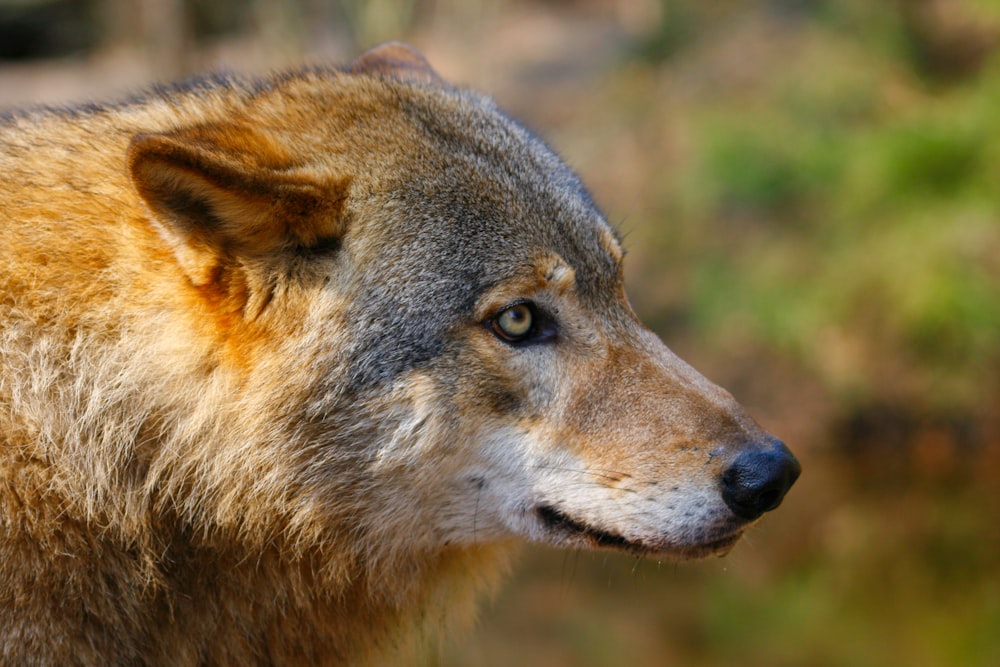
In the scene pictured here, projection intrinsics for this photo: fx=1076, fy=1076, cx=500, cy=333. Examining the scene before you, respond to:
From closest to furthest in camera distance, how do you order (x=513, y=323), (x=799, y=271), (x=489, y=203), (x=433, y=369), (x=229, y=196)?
(x=229, y=196), (x=433, y=369), (x=513, y=323), (x=489, y=203), (x=799, y=271)

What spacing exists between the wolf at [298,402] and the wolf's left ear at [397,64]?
772 millimetres

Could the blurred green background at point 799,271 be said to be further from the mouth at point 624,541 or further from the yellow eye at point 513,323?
the yellow eye at point 513,323

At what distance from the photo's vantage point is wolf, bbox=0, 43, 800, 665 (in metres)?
3.20

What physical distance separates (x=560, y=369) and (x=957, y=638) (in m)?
5.67

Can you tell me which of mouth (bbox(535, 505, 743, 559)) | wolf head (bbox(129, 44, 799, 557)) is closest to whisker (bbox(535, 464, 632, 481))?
wolf head (bbox(129, 44, 799, 557))

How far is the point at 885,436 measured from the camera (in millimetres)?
11328

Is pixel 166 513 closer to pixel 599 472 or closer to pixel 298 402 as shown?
pixel 298 402

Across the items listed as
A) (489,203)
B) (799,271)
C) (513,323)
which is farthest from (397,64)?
(799,271)

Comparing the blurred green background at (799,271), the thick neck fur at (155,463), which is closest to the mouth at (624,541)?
the thick neck fur at (155,463)

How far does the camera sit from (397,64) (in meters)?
4.56

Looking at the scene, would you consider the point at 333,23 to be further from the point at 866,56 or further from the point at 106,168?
the point at 106,168

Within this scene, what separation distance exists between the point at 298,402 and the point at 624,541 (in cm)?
111

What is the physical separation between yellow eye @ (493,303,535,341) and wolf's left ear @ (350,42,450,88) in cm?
120

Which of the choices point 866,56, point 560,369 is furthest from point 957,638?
point 866,56
